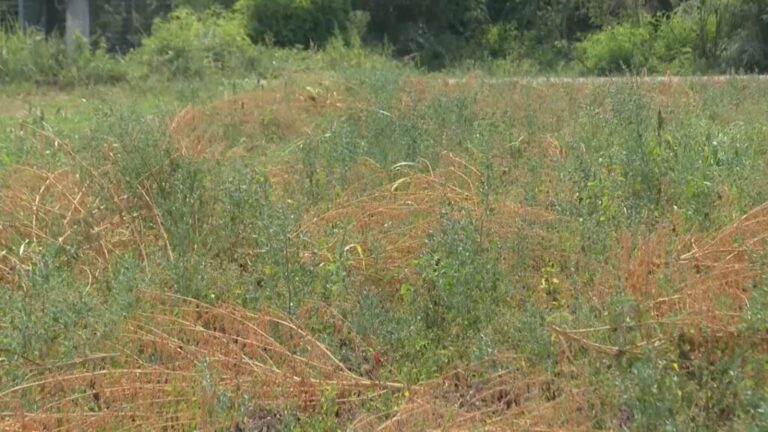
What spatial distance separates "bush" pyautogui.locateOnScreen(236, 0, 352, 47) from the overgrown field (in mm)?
11036

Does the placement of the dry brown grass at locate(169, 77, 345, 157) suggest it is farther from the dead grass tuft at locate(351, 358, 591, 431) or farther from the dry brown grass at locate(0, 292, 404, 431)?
the dead grass tuft at locate(351, 358, 591, 431)

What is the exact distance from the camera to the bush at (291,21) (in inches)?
771

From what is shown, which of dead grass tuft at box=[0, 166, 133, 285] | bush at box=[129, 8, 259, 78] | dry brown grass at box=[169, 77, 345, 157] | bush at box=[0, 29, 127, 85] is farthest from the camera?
bush at box=[129, 8, 259, 78]

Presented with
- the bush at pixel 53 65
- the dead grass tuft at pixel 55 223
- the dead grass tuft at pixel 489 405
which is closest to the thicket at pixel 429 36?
the bush at pixel 53 65

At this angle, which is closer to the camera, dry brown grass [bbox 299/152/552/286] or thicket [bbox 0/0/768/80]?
dry brown grass [bbox 299/152/552/286]

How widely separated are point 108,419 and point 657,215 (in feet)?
11.5

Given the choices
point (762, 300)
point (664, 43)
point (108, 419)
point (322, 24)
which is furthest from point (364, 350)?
point (322, 24)

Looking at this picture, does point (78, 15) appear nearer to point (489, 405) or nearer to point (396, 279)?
point (396, 279)

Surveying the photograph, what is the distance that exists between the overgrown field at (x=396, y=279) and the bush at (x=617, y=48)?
29.6 feet

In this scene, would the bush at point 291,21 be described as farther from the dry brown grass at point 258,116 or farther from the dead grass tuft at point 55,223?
the dead grass tuft at point 55,223

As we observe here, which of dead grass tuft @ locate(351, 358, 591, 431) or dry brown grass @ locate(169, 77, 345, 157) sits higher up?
dead grass tuft @ locate(351, 358, 591, 431)

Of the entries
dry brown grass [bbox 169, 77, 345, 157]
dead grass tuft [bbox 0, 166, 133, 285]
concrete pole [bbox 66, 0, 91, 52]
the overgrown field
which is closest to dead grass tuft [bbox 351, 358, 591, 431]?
the overgrown field

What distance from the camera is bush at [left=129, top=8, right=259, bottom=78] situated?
15742 mm

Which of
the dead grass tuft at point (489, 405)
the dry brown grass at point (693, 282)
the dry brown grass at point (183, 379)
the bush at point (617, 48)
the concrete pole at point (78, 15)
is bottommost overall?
the concrete pole at point (78, 15)
